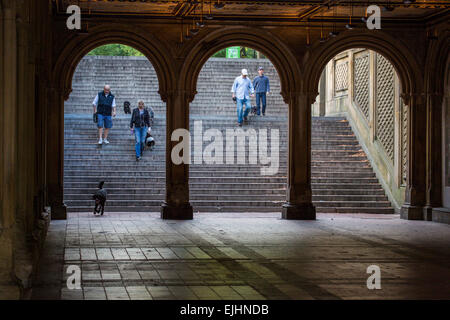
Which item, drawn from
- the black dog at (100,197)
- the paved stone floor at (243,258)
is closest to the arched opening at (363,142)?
the paved stone floor at (243,258)

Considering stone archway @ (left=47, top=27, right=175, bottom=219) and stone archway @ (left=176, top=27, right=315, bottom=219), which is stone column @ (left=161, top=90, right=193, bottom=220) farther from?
stone archway @ (left=47, top=27, right=175, bottom=219)

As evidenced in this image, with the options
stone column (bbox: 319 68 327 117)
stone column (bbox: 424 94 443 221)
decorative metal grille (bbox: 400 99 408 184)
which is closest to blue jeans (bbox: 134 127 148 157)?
decorative metal grille (bbox: 400 99 408 184)

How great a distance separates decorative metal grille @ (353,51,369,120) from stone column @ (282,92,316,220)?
501cm

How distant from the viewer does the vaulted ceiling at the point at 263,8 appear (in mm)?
17078

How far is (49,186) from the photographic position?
18141 mm

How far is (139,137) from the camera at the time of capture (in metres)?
21.8

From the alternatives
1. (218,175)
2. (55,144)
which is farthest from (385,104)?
(55,144)

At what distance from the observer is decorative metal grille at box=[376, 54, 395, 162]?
71.3 ft

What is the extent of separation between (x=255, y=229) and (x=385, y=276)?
6.37m

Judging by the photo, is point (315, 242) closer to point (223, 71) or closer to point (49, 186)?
point (49, 186)

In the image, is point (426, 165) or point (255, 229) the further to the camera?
point (426, 165)

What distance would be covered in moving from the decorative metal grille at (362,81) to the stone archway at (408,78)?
4.24 metres
